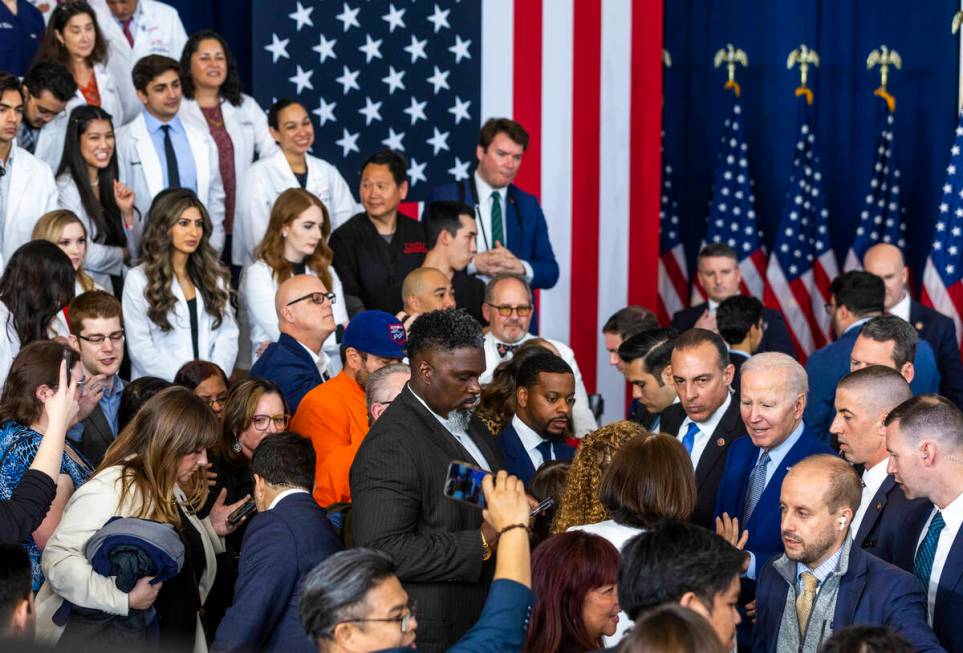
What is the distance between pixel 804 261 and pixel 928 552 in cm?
586

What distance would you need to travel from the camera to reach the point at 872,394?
A: 510cm

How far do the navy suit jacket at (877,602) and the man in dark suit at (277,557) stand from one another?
1.36 m

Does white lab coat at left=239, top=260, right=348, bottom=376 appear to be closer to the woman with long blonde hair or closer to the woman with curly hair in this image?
the woman with long blonde hair

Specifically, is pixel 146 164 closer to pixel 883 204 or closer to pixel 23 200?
pixel 23 200

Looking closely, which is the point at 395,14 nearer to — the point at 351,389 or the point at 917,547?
the point at 351,389

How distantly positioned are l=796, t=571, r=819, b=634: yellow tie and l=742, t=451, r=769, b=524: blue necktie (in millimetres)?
836

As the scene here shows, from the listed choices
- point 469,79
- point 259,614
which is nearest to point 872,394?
point 259,614

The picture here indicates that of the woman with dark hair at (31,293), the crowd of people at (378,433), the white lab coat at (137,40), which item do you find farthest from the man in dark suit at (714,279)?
the woman with dark hair at (31,293)

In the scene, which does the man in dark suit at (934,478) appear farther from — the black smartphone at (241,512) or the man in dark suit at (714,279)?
the man in dark suit at (714,279)

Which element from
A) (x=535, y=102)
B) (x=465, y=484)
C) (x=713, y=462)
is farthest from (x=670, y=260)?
(x=465, y=484)

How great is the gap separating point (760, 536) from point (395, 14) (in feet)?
18.1

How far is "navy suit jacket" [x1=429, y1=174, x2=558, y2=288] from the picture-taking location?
8.14 m

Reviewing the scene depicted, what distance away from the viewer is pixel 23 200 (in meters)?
6.94

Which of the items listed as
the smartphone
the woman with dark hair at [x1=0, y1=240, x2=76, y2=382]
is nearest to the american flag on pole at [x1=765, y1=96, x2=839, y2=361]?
the woman with dark hair at [x1=0, y1=240, x2=76, y2=382]
